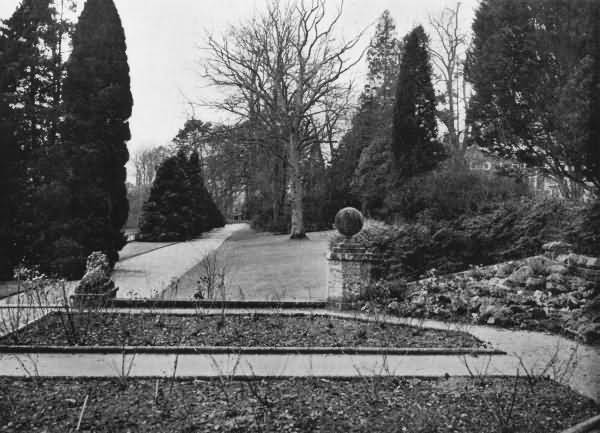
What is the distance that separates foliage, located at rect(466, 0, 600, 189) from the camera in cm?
1389

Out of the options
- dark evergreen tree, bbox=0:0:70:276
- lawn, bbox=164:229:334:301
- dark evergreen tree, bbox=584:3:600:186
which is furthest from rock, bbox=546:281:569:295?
dark evergreen tree, bbox=0:0:70:276

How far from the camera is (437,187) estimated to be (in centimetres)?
1472

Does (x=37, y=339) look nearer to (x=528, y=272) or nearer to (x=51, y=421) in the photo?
(x=51, y=421)

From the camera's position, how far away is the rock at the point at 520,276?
820 cm

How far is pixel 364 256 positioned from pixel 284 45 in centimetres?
1777

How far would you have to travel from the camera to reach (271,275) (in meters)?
11.7

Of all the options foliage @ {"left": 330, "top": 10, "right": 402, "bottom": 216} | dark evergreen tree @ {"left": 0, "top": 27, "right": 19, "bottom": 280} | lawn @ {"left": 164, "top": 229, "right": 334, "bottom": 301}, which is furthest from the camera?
foliage @ {"left": 330, "top": 10, "right": 402, "bottom": 216}

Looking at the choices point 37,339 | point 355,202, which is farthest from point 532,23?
point 37,339

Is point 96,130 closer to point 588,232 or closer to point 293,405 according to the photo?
point 293,405

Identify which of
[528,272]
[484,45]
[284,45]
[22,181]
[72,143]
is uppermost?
[284,45]

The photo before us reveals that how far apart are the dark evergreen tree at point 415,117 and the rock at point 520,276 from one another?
897 centimetres

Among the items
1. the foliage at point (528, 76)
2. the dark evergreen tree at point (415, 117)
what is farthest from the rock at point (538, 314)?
the dark evergreen tree at point (415, 117)

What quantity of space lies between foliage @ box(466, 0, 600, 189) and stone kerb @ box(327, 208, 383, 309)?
25.6 ft

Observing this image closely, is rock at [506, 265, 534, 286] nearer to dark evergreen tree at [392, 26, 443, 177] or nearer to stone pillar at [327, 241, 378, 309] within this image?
stone pillar at [327, 241, 378, 309]
